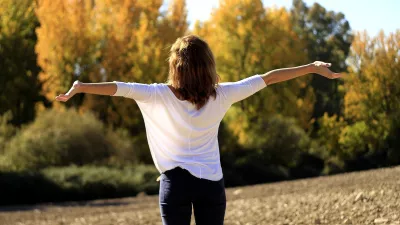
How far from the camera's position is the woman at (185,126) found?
3658 mm

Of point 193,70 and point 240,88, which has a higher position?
point 193,70

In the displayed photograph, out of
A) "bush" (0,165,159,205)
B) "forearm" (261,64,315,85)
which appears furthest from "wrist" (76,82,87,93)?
"bush" (0,165,159,205)

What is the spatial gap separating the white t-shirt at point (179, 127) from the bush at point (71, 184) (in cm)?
1980

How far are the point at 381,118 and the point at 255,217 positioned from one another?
3036 centimetres

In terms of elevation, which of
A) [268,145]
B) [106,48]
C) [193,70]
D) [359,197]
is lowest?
[268,145]

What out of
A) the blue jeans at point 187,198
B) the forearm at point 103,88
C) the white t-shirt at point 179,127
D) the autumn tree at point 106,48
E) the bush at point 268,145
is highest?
the autumn tree at point 106,48

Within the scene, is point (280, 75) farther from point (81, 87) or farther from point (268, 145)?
point (268, 145)

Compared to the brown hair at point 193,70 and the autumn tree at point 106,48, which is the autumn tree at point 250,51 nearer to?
the autumn tree at point 106,48

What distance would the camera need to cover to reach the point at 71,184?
937 inches

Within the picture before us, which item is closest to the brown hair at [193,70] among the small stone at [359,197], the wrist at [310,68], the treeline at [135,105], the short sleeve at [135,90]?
the short sleeve at [135,90]

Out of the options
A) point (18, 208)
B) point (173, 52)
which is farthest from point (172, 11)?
point (173, 52)

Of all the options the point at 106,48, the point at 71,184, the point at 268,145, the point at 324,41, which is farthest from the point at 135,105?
the point at 324,41

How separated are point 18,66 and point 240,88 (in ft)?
114

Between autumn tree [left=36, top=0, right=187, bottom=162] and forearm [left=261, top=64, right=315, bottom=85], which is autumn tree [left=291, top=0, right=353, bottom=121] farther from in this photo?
forearm [left=261, top=64, right=315, bottom=85]
